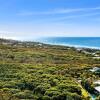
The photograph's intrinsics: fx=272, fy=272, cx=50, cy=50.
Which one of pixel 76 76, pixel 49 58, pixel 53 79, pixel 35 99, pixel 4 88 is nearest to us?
pixel 35 99

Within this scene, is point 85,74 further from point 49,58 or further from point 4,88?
point 49,58

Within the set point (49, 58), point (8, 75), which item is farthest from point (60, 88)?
point (49, 58)

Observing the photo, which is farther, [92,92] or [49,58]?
[49,58]

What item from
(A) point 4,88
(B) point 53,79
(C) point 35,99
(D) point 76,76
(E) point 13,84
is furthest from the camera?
(D) point 76,76

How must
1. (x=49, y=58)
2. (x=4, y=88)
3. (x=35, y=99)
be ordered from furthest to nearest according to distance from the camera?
1. (x=49, y=58)
2. (x=4, y=88)
3. (x=35, y=99)

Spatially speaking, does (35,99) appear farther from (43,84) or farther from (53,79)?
(53,79)

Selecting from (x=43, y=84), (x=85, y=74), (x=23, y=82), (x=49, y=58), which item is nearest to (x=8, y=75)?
(x=23, y=82)

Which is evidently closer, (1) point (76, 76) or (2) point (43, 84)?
(2) point (43, 84)

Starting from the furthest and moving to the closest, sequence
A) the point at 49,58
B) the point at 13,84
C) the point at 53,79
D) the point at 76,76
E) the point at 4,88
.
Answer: the point at 49,58 → the point at 76,76 → the point at 53,79 → the point at 13,84 → the point at 4,88

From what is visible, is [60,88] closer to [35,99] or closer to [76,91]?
[76,91]
